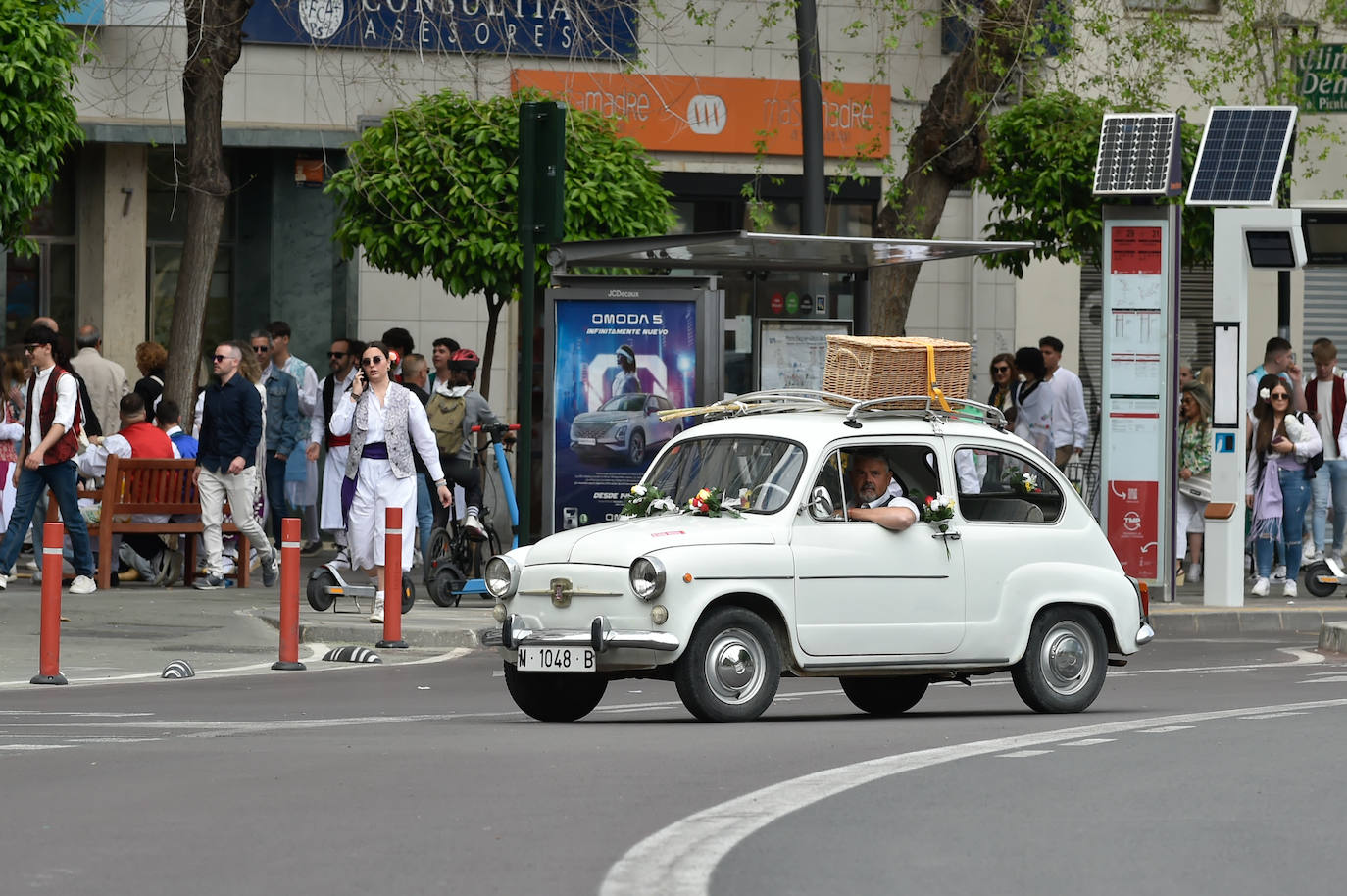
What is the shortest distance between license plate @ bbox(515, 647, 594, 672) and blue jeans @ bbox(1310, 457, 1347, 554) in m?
11.5

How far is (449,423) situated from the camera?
61.2 feet

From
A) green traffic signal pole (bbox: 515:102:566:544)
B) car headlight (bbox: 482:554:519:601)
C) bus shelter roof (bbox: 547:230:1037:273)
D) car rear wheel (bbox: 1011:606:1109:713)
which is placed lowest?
car rear wheel (bbox: 1011:606:1109:713)

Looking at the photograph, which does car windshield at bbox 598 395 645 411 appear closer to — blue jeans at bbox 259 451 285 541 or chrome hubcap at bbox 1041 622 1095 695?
chrome hubcap at bbox 1041 622 1095 695

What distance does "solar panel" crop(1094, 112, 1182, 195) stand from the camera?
62.1 feet

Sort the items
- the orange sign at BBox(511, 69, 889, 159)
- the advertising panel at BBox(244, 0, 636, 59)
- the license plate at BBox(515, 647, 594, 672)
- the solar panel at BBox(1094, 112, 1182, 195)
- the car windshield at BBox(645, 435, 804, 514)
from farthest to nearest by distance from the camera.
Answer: the orange sign at BBox(511, 69, 889, 159) → the advertising panel at BBox(244, 0, 636, 59) → the solar panel at BBox(1094, 112, 1182, 195) → the car windshield at BBox(645, 435, 804, 514) → the license plate at BBox(515, 647, 594, 672)

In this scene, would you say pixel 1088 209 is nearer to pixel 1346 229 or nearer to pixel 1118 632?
pixel 1346 229

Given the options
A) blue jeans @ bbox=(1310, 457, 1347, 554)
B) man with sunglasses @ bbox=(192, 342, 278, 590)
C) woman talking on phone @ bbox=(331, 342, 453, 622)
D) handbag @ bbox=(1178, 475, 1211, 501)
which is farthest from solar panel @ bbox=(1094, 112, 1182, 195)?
man with sunglasses @ bbox=(192, 342, 278, 590)

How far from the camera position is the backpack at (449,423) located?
1859 cm

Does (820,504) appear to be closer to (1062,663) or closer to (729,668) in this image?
(729,668)

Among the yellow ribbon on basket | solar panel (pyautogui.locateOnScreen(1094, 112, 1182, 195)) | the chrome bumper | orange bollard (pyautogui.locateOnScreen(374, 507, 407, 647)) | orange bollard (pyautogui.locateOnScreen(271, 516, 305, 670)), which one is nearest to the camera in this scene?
the chrome bumper

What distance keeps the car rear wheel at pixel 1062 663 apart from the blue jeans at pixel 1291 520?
8527mm

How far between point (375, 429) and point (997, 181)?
10346 millimetres

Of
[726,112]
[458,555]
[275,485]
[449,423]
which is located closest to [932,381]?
[458,555]

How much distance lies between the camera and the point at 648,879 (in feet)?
22.3
